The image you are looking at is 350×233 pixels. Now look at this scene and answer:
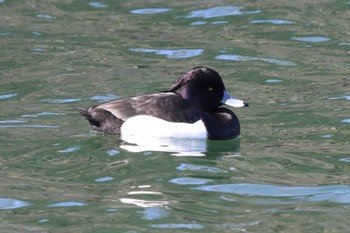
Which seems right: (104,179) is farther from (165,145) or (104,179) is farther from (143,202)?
(165,145)

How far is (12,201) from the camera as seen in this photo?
26.9 ft

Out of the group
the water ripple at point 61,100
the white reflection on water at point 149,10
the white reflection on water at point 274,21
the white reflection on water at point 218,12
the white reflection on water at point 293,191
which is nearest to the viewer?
the white reflection on water at point 293,191

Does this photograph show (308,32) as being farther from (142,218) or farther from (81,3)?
(142,218)

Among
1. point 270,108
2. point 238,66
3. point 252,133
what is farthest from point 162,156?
point 238,66

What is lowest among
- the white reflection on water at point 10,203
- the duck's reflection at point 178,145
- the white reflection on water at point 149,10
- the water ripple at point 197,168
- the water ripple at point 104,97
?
the duck's reflection at point 178,145

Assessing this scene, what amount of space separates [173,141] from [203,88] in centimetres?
74

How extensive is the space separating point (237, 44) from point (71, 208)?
22.7 feet

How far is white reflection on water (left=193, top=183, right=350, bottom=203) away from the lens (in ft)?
27.0

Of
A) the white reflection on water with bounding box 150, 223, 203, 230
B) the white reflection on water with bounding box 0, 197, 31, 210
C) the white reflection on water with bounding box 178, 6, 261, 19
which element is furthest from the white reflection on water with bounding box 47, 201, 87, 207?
the white reflection on water with bounding box 178, 6, 261, 19

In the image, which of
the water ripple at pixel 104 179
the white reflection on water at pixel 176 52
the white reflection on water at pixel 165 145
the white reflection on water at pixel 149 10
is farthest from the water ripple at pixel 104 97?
the white reflection on water at pixel 149 10

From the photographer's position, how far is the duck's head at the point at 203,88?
10766mm

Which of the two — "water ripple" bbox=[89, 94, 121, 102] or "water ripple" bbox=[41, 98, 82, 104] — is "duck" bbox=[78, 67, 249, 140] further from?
"water ripple" bbox=[89, 94, 121, 102]

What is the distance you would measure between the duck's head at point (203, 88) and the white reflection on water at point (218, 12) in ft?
16.2

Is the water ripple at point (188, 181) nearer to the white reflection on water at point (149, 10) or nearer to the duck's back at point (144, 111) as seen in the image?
the duck's back at point (144, 111)
